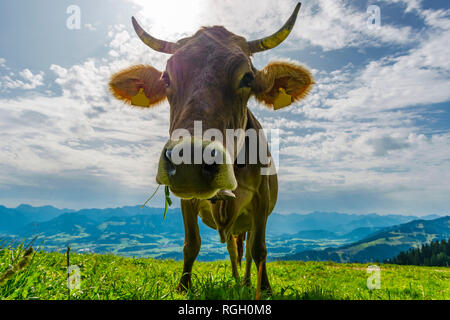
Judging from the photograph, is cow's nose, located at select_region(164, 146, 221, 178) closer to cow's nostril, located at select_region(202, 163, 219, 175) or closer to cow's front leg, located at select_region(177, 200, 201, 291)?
cow's nostril, located at select_region(202, 163, 219, 175)

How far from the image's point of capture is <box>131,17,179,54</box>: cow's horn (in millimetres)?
4992

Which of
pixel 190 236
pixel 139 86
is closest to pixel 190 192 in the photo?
pixel 190 236

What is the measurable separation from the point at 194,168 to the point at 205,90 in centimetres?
120

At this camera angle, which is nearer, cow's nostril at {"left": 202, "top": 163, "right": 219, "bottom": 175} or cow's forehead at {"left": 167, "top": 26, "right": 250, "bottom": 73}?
cow's nostril at {"left": 202, "top": 163, "right": 219, "bottom": 175}

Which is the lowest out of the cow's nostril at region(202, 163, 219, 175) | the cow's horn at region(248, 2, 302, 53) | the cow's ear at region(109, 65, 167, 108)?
the cow's nostril at region(202, 163, 219, 175)

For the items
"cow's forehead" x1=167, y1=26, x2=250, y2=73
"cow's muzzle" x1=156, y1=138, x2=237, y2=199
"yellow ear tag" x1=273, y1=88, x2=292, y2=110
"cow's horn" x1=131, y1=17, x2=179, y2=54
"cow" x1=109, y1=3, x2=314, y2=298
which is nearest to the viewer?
"cow's muzzle" x1=156, y1=138, x2=237, y2=199

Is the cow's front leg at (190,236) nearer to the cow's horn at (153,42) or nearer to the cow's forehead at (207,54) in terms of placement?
the cow's forehead at (207,54)

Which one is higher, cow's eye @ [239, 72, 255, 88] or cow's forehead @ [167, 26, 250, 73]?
cow's forehead @ [167, 26, 250, 73]

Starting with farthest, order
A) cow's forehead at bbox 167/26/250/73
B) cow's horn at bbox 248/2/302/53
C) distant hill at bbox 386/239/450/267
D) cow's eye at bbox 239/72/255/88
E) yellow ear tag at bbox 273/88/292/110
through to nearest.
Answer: distant hill at bbox 386/239/450/267, yellow ear tag at bbox 273/88/292/110, cow's horn at bbox 248/2/302/53, cow's eye at bbox 239/72/255/88, cow's forehead at bbox 167/26/250/73

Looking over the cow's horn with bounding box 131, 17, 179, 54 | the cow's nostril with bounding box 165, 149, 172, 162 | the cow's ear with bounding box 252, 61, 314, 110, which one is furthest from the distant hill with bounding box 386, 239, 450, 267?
the cow's nostril with bounding box 165, 149, 172, 162

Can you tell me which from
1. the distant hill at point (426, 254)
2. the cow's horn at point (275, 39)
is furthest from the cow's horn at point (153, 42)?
the distant hill at point (426, 254)

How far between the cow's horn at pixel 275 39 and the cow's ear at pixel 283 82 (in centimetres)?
35
